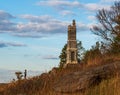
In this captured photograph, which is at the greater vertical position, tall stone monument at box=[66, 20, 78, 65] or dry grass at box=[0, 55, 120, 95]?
tall stone monument at box=[66, 20, 78, 65]

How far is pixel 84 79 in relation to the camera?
16.4m

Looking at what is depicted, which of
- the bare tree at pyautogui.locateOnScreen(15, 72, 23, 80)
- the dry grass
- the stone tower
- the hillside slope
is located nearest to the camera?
the dry grass

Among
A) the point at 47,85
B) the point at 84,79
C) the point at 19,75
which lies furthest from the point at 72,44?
the point at 84,79

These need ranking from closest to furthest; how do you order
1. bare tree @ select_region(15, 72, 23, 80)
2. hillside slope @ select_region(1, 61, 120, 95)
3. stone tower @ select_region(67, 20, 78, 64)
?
hillside slope @ select_region(1, 61, 120, 95)
bare tree @ select_region(15, 72, 23, 80)
stone tower @ select_region(67, 20, 78, 64)

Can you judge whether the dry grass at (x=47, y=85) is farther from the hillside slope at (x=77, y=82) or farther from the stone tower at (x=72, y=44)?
the stone tower at (x=72, y=44)

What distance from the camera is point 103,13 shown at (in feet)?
181

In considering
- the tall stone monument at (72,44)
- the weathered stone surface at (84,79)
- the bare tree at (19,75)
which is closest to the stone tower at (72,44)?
the tall stone monument at (72,44)

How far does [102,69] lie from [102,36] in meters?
37.4

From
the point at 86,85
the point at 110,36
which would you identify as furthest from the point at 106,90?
the point at 110,36

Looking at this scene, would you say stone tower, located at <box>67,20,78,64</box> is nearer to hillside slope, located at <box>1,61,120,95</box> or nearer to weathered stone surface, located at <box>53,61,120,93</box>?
hillside slope, located at <box>1,61,120,95</box>

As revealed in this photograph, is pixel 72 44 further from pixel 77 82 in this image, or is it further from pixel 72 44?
pixel 77 82

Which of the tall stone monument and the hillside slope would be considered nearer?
the hillside slope

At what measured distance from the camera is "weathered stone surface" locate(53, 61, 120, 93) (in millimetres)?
16139

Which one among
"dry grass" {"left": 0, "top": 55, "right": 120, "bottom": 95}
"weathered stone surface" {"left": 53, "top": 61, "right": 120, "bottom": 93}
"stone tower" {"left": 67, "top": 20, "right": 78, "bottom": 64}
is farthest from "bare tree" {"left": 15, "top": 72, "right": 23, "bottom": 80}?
"stone tower" {"left": 67, "top": 20, "right": 78, "bottom": 64}
